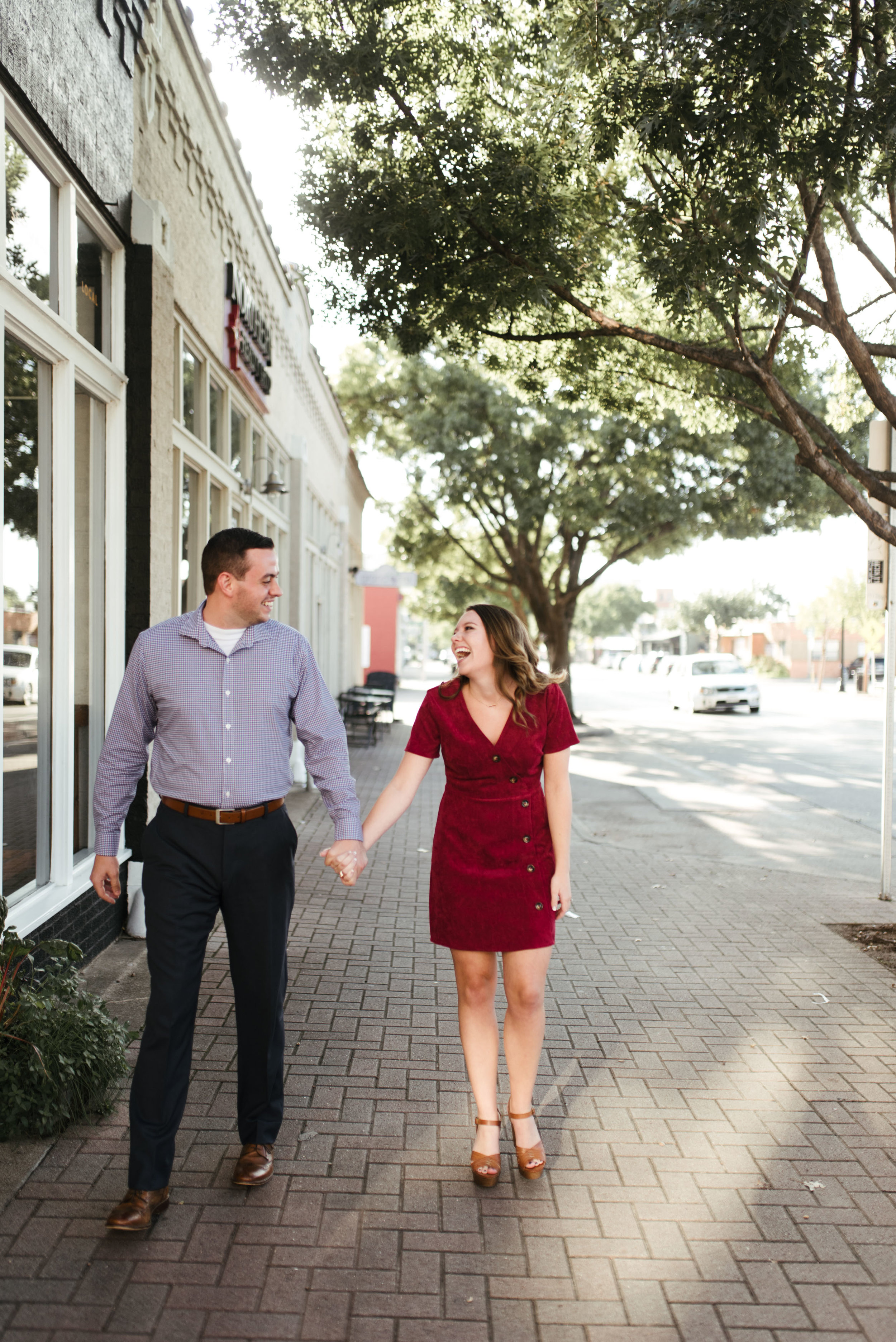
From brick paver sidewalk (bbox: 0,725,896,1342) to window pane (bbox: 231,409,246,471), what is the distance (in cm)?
603

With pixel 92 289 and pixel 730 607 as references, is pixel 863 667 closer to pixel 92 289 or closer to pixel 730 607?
pixel 730 607

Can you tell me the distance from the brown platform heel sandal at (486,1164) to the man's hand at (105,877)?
1370 mm

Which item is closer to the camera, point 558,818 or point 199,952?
point 199,952

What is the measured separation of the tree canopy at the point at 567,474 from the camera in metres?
22.3

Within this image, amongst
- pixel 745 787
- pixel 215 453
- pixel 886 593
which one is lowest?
pixel 745 787

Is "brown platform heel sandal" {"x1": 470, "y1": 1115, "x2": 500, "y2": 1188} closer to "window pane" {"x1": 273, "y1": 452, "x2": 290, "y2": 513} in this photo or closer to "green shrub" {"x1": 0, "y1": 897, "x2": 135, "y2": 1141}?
"green shrub" {"x1": 0, "y1": 897, "x2": 135, "y2": 1141}

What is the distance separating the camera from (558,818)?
3609 mm

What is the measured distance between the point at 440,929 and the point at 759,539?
22613mm

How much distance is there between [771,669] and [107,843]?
72.6 metres

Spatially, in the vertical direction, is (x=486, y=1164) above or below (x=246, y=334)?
below

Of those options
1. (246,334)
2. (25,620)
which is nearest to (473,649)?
(25,620)

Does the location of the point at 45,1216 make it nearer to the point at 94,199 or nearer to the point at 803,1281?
the point at 803,1281

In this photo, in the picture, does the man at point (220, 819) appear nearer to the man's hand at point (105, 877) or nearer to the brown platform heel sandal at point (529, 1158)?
the man's hand at point (105, 877)

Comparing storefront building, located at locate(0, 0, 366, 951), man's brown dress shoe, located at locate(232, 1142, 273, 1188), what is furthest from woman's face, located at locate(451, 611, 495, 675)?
storefront building, located at locate(0, 0, 366, 951)
